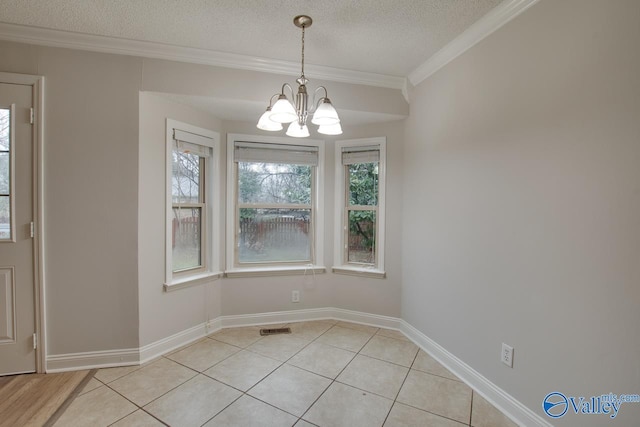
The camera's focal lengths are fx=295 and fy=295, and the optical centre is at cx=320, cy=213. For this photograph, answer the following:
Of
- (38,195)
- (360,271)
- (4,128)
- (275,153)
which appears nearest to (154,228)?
(38,195)

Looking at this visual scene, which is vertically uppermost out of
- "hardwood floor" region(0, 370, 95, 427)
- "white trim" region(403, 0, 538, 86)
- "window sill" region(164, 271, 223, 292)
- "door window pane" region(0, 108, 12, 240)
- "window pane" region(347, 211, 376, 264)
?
"white trim" region(403, 0, 538, 86)

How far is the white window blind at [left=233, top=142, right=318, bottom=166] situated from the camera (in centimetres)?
307

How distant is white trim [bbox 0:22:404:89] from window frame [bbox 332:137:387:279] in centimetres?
62

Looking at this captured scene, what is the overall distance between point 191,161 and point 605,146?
297 centimetres

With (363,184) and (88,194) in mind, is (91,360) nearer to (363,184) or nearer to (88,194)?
(88,194)

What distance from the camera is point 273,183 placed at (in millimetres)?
3240

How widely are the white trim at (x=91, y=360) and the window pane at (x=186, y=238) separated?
757 mm

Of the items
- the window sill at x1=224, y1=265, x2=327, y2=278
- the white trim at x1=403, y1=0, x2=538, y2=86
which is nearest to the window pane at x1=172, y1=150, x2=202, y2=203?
the window sill at x1=224, y1=265, x2=327, y2=278

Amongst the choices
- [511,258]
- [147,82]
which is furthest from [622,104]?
[147,82]

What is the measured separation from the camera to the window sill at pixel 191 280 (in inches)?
102

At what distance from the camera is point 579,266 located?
147 cm

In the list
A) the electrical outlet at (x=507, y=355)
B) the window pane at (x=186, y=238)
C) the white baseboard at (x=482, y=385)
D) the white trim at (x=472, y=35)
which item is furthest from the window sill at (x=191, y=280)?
the white trim at (x=472, y=35)

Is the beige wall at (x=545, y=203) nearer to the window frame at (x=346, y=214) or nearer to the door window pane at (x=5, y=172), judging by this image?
the window frame at (x=346, y=214)

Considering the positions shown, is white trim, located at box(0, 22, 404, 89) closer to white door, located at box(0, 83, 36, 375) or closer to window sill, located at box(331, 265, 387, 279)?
white door, located at box(0, 83, 36, 375)
